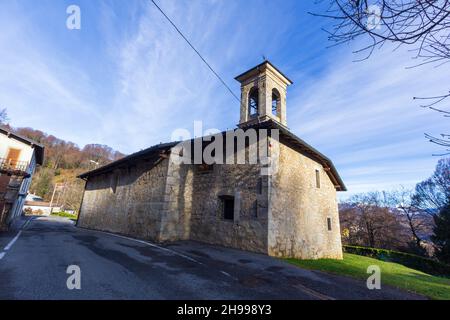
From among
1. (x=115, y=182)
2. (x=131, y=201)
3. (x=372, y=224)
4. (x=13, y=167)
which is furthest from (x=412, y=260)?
(x=13, y=167)

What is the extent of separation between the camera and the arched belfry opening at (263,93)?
12.3 metres

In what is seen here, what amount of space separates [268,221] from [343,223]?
2858 cm

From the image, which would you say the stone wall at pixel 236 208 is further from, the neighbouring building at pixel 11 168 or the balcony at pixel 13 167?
the neighbouring building at pixel 11 168

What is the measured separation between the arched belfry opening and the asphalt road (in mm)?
8427

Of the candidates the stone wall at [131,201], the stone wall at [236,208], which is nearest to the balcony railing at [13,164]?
the stone wall at [131,201]

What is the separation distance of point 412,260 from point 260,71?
20680mm

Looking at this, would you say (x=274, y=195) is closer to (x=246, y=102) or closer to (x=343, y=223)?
(x=246, y=102)

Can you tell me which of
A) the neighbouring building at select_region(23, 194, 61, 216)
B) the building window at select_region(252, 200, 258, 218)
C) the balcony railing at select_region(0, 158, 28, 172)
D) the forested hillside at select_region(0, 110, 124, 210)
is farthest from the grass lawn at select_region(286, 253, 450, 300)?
the neighbouring building at select_region(23, 194, 61, 216)

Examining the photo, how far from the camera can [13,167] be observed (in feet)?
46.3

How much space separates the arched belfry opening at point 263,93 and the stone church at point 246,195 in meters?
0.06

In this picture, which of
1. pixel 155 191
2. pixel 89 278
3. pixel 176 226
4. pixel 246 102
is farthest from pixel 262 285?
pixel 246 102

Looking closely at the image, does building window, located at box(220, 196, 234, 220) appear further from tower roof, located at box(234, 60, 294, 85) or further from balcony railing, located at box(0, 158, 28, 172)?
balcony railing, located at box(0, 158, 28, 172)

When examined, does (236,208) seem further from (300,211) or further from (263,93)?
(263,93)

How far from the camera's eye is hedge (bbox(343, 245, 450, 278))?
1684cm
